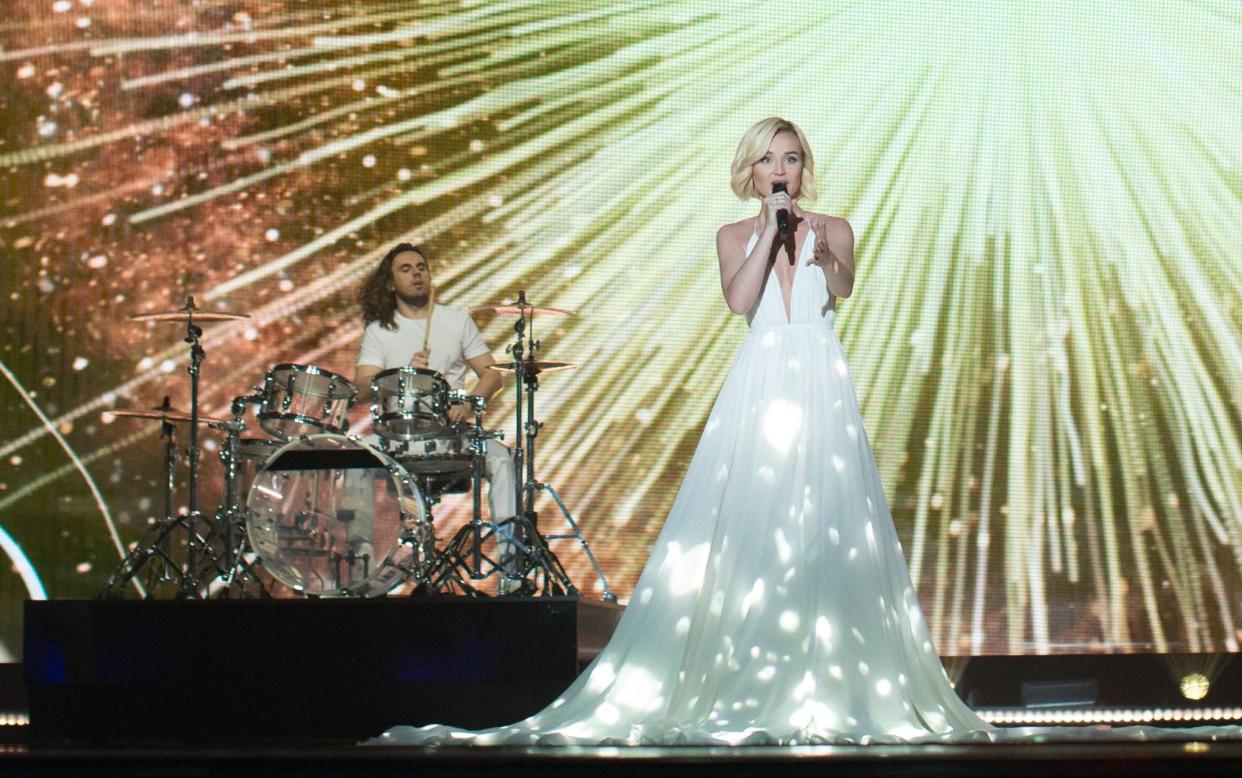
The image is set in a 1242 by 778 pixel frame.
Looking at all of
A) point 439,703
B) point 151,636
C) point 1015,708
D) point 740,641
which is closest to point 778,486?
point 740,641

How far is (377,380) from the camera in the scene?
15.6 ft

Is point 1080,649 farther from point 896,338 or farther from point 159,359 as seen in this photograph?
point 159,359

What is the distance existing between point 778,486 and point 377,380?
6.35 ft

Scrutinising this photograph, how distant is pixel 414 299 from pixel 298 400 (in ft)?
3.27

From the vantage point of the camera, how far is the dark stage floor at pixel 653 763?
2.20 m

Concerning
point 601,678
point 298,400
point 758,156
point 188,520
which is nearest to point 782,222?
point 758,156

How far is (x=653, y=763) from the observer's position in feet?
7.51

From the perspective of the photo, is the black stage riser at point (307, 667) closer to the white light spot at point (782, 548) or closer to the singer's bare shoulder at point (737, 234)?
the white light spot at point (782, 548)

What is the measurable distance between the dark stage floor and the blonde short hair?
1.27 meters

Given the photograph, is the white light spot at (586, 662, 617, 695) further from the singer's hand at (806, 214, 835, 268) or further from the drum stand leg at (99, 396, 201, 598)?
the drum stand leg at (99, 396, 201, 598)

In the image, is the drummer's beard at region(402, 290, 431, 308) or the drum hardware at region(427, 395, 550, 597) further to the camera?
the drummer's beard at region(402, 290, 431, 308)

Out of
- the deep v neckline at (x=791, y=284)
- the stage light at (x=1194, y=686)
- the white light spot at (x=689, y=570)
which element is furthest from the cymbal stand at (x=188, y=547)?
the stage light at (x=1194, y=686)

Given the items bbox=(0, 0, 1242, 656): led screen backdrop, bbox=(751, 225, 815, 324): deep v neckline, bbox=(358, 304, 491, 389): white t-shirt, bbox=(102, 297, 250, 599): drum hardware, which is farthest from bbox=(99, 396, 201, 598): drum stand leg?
bbox=(751, 225, 815, 324): deep v neckline

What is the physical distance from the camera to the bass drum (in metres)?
4.27
